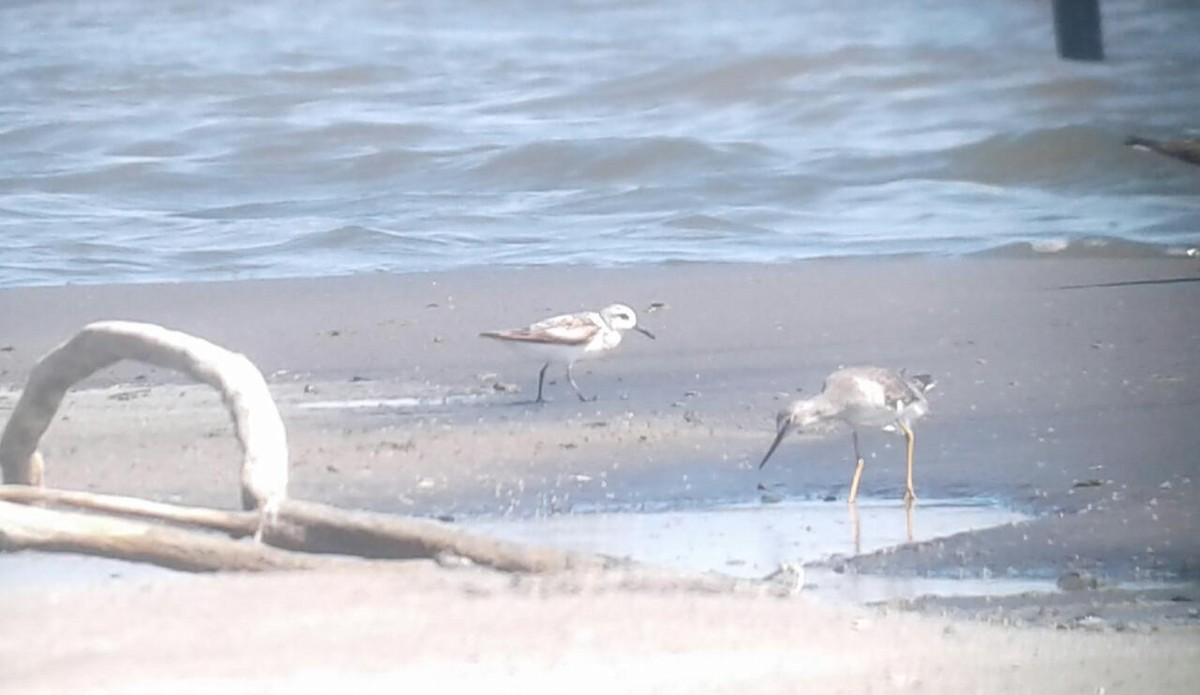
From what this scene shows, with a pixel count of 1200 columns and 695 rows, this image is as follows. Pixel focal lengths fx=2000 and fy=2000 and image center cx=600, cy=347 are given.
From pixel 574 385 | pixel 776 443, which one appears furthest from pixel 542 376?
pixel 776 443

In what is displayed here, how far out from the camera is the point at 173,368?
12.2 ft

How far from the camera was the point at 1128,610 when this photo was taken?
3133mm

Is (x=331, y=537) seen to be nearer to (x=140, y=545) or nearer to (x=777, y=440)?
(x=140, y=545)

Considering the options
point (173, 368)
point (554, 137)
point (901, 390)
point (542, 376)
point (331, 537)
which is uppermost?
point (173, 368)

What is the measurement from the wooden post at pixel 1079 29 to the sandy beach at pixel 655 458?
0.72 m

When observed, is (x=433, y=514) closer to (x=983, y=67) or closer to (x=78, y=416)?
(x=78, y=416)

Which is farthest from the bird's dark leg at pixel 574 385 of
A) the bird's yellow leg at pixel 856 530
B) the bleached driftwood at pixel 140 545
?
the bleached driftwood at pixel 140 545

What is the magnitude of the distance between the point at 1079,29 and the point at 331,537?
4211mm

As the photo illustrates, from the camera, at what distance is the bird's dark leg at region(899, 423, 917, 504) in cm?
404

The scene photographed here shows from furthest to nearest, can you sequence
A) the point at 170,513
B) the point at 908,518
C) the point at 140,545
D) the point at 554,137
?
the point at 554,137
the point at 908,518
the point at 170,513
the point at 140,545

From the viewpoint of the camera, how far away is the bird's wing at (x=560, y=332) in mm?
5125

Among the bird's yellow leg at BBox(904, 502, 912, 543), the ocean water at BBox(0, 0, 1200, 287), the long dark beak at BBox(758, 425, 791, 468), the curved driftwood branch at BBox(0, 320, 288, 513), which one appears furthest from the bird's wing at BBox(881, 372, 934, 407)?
the ocean water at BBox(0, 0, 1200, 287)

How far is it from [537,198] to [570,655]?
5.02 metres

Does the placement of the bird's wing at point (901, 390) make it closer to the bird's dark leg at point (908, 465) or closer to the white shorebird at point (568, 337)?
the bird's dark leg at point (908, 465)
